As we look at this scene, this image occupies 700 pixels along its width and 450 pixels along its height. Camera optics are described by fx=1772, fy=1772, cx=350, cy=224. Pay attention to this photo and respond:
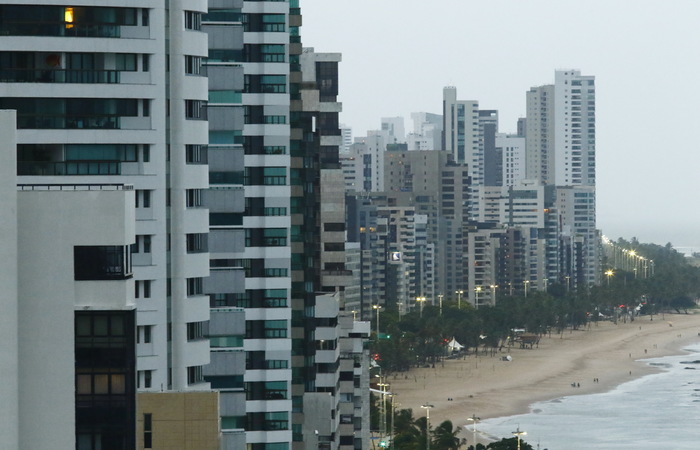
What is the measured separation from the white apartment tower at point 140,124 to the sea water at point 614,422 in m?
87.3

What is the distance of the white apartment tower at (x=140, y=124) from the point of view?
148 feet

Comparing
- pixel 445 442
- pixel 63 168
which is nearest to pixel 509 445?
pixel 445 442

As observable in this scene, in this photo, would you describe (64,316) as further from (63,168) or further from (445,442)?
(445,442)

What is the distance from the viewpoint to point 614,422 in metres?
164

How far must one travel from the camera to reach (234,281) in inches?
2100

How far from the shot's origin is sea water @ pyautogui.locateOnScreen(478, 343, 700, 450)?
147 metres

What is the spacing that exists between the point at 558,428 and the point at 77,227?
131 meters

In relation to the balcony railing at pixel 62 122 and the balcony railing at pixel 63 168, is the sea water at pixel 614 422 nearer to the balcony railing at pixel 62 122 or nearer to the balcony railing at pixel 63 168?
the balcony railing at pixel 63 168

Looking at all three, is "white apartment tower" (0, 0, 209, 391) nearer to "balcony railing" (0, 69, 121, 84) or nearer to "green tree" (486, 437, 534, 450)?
"balcony railing" (0, 69, 121, 84)

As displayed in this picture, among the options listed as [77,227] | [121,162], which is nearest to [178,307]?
[121,162]

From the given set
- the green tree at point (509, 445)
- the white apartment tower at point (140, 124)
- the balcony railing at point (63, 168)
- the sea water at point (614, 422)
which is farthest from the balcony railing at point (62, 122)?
the sea water at point (614, 422)

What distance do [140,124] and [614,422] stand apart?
12237 centimetres

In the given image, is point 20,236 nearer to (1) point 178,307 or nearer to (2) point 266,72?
(1) point 178,307

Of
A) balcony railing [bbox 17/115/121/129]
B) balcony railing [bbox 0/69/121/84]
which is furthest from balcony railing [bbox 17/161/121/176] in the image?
balcony railing [bbox 0/69/121/84]
